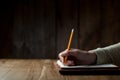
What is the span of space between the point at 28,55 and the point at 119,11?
83 cm

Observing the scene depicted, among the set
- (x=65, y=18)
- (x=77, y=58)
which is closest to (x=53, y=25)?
(x=65, y=18)

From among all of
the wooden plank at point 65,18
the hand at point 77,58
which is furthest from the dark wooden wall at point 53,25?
the hand at point 77,58

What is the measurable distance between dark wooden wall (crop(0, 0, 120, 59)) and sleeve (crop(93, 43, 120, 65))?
1175 millimetres

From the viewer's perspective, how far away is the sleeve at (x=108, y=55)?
134 cm

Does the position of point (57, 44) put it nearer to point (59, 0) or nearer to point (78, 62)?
point (59, 0)

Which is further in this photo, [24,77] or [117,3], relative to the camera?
[117,3]

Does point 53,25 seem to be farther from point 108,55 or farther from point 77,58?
point 77,58

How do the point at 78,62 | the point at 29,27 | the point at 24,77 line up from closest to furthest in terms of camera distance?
the point at 24,77 < the point at 78,62 < the point at 29,27

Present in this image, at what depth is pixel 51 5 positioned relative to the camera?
2646 mm

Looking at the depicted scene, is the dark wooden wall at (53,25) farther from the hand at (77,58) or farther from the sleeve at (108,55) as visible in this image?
the hand at (77,58)

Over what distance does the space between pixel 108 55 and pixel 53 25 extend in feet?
4.21

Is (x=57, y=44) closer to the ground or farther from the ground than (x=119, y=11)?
closer to the ground

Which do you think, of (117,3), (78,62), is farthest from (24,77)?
(117,3)

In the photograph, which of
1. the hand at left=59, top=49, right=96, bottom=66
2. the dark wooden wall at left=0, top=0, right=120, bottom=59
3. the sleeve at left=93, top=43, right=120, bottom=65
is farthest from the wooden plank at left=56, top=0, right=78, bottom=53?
the hand at left=59, top=49, right=96, bottom=66
